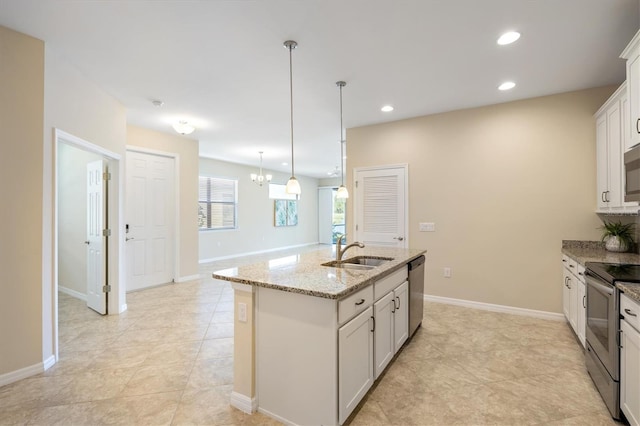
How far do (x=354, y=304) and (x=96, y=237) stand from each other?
3689mm

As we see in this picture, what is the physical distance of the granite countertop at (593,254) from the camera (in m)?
2.56

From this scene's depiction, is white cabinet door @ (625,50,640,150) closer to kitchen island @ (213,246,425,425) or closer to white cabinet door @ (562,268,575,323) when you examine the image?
white cabinet door @ (562,268,575,323)

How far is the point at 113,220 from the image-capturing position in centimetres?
371

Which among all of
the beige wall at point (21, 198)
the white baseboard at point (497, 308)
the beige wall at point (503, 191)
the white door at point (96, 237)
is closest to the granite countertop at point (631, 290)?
the beige wall at point (503, 191)

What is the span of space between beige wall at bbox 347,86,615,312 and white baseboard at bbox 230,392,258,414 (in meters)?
3.15

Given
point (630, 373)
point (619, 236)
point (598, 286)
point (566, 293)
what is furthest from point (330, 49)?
point (566, 293)

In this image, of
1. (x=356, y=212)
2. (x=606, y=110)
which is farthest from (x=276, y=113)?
(x=606, y=110)

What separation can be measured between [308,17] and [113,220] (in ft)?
11.0

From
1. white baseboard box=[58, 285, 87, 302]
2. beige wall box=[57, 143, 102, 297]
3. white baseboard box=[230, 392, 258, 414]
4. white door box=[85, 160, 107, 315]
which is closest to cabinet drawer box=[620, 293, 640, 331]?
white baseboard box=[230, 392, 258, 414]

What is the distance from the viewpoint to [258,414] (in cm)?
193

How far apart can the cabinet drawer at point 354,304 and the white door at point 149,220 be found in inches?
174

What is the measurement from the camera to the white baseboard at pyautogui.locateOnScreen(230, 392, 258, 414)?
6.39 ft

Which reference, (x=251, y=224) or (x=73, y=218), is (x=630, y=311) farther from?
(x=251, y=224)

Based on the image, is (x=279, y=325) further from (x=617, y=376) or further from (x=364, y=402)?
(x=617, y=376)
